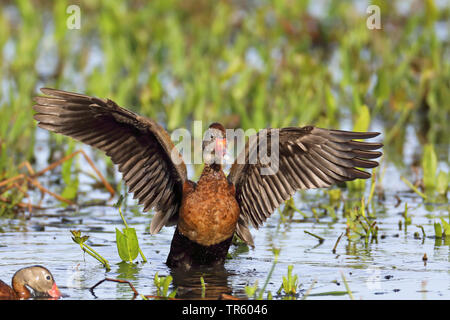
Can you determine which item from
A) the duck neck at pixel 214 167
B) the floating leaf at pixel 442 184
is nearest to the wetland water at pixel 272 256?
the floating leaf at pixel 442 184

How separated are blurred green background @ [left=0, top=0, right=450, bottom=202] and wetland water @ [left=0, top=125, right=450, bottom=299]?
91cm

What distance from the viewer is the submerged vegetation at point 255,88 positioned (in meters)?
8.01

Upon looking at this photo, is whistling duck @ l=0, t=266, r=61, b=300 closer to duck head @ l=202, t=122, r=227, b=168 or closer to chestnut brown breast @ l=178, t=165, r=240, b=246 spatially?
chestnut brown breast @ l=178, t=165, r=240, b=246

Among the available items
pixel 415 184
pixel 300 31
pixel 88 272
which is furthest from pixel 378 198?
pixel 300 31

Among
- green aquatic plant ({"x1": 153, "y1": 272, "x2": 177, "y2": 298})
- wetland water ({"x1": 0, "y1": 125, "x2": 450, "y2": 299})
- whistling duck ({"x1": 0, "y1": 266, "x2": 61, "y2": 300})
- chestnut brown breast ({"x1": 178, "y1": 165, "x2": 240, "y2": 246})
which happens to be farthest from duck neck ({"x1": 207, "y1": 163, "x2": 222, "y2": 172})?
whistling duck ({"x1": 0, "y1": 266, "x2": 61, "y2": 300})

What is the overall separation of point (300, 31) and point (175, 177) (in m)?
8.24

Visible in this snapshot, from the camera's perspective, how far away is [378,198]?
8539mm

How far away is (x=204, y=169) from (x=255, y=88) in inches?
196

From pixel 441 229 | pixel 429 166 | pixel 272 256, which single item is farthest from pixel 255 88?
pixel 272 256

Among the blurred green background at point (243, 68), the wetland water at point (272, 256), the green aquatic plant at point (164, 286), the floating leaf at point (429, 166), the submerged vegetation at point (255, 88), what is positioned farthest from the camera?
the blurred green background at point (243, 68)

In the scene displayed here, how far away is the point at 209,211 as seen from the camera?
6219 mm

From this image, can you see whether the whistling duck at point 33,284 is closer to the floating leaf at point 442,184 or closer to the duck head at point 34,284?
the duck head at point 34,284

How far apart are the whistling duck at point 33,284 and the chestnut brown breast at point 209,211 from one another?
3.80 feet

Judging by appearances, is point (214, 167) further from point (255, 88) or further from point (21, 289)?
point (255, 88)
